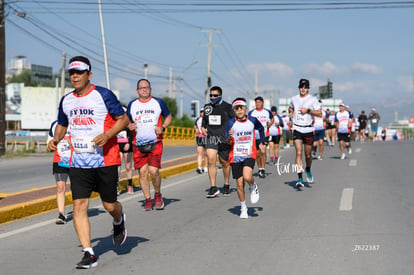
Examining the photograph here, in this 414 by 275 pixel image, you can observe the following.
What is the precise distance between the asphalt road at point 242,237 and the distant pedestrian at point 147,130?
1.70 feet

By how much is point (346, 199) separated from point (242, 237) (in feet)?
12.2

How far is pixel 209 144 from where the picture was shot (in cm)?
1144

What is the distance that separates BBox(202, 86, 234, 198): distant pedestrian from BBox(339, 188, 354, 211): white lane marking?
7.01 ft

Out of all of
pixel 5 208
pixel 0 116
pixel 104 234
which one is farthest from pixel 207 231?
pixel 0 116

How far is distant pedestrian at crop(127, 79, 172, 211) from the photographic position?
969cm

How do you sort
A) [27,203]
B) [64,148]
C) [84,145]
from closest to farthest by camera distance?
[84,145]
[64,148]
[27,203]

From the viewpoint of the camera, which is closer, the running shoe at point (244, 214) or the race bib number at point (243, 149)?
the running shoe at point (244, 214)

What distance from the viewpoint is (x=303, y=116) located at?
12477 millimetres

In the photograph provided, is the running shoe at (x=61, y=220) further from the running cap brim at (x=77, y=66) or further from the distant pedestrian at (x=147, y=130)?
the running cap brim at (x=77, y=66)

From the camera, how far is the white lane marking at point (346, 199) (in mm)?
9281

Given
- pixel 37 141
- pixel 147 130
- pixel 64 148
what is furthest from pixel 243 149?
pixel 37 141

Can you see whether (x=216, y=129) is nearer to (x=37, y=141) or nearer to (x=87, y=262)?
(x=87, y=262)

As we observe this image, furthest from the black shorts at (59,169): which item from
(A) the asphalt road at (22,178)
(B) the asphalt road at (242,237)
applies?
(A) the asphalt road at (22,178)

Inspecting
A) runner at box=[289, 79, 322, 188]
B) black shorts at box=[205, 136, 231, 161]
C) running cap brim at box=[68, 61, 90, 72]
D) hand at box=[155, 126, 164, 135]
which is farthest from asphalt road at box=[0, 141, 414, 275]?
running cap brim at box=[68, 61, 90, 72]
